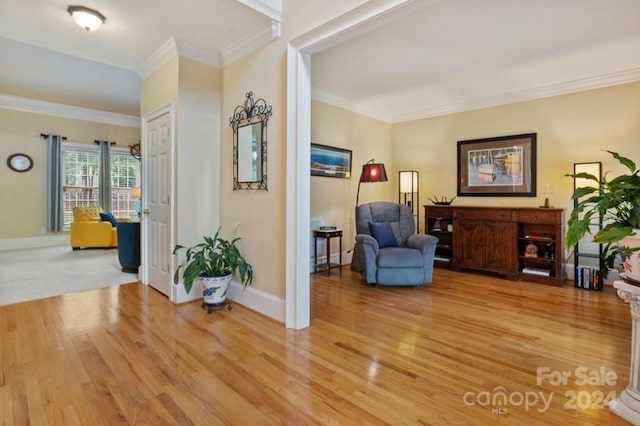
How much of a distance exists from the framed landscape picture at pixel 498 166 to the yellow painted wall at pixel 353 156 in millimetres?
1361

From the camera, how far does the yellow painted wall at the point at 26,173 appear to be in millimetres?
6199

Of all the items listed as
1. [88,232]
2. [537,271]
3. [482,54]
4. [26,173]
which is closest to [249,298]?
[482,54]

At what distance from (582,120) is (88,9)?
217 inches

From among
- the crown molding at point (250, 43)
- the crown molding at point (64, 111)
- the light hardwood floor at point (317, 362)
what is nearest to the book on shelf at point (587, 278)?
the light hardwood floor at point (317, 362)

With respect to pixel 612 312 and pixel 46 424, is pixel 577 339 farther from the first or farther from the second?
pixel 46 424

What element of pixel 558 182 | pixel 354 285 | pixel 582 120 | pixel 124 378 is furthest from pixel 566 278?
pixel 124 378

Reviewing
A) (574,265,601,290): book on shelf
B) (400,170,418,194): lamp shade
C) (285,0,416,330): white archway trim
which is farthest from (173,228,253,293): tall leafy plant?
(574,265,601,290): book on shelf

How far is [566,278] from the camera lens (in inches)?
168

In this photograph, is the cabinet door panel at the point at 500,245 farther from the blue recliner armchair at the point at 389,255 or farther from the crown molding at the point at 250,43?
the crown molding at the point at 250,43

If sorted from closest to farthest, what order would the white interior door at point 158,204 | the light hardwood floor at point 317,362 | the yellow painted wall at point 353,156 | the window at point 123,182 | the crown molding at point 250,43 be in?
1. the light hardwood floor at point 317,362
2. the crown molding at point 250,43
3. the white interior door at point 158,204
4. the yellow painted wall at point 353,156
5. the window at point 123,182

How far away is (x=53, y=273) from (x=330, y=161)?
4187 mm

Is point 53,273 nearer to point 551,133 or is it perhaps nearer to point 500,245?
point 500,245

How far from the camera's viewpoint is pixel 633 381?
1627mm

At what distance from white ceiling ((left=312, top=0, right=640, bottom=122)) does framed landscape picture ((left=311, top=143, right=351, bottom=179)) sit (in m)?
0.76
